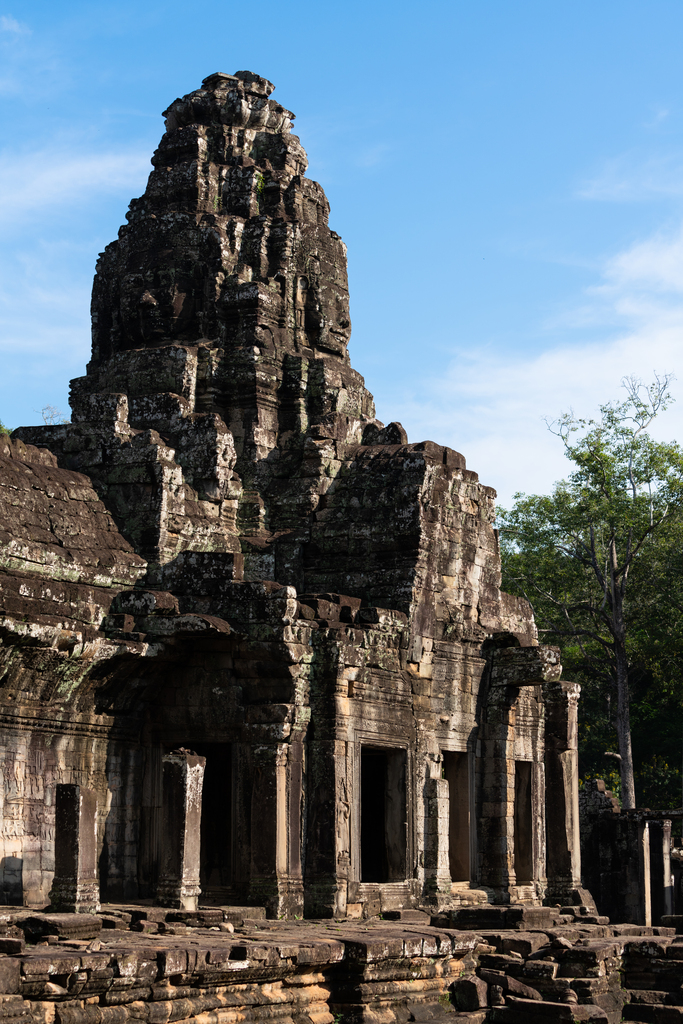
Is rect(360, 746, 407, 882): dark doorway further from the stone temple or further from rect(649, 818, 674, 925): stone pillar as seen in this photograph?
rect(649, 818, 674, 925): stone pillar

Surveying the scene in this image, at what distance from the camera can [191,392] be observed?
21125 millimetres

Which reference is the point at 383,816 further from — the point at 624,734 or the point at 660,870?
the point at 624,734

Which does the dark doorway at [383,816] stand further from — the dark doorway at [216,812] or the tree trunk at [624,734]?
the tree trunk at [624,734]

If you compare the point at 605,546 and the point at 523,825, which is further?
the point at 605,546

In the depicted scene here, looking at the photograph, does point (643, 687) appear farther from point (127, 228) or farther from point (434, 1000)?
point (434, 1000)

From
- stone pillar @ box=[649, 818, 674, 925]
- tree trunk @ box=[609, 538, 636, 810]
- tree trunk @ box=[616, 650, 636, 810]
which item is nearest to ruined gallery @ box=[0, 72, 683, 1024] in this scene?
stone pillar @ box=[649, 818, 674, 925]

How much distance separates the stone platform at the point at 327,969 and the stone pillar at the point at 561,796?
264 centimetres

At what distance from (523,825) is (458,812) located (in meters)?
1.27

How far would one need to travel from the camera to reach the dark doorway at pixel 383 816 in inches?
733

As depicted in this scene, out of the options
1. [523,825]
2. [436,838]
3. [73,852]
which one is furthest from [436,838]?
[73,852]

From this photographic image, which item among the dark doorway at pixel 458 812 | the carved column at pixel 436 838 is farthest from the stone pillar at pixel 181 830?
the dark doorway at pixel 458 812

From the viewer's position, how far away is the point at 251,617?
1720cm

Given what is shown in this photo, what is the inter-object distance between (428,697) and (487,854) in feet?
8.90

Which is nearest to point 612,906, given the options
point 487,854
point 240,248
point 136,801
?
point 487,854
